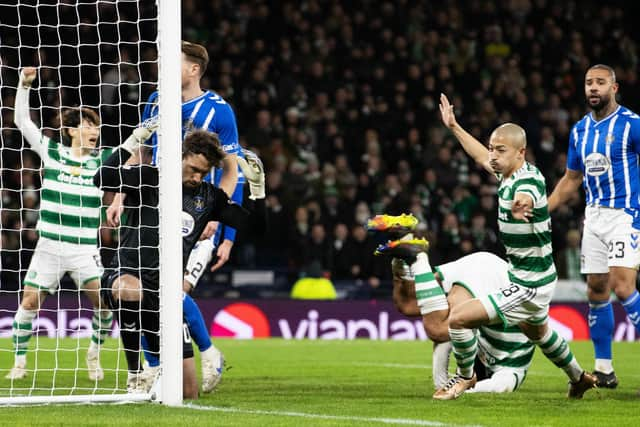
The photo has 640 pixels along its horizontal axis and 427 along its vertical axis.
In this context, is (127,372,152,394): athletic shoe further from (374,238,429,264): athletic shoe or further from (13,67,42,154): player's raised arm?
(13,67,42,154): player's raised arm

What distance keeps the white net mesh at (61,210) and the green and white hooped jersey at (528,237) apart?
90.2 inches

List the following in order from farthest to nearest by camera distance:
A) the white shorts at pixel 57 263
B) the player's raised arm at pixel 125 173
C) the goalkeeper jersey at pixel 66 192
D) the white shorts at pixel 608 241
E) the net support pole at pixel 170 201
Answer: the white shorts at pixel 57 263, the goalkeeper jersey at pixel 66 192, the white shorts at pixel 608 241, the player's raised arm at pixel 125 173, the net support pole at pixel 170 201

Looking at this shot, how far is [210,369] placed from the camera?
7.38 meters

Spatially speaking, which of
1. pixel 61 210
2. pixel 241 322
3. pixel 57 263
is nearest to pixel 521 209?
pixel 61 210

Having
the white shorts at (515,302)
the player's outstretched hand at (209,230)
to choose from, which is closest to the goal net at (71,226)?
the player's outstretched hand at (209,230)

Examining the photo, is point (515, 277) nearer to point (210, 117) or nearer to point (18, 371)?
point (210, 117)

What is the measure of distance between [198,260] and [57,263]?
5.28ft

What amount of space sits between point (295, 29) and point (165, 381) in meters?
13.7

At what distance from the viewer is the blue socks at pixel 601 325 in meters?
8.13

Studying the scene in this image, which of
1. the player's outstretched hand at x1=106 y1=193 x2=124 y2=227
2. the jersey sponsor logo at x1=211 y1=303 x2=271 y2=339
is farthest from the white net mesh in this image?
the jersey sponsor logo at x1=211 y1=303 x2=271 y2=339

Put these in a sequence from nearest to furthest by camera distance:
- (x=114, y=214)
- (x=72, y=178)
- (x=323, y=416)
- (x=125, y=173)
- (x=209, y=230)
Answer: (x=323, y=416)
(x=125, y=173)
(x=114, y=214)
(x=209, y=230)
(x=72, y=178)

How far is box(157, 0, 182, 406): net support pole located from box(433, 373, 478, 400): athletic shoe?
5.27 ft

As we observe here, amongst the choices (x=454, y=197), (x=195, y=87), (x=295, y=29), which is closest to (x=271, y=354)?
(x=195, y=87)

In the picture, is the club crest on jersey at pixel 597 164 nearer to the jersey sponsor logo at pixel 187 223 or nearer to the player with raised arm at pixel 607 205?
the player with raised arm at pixel 607 205
